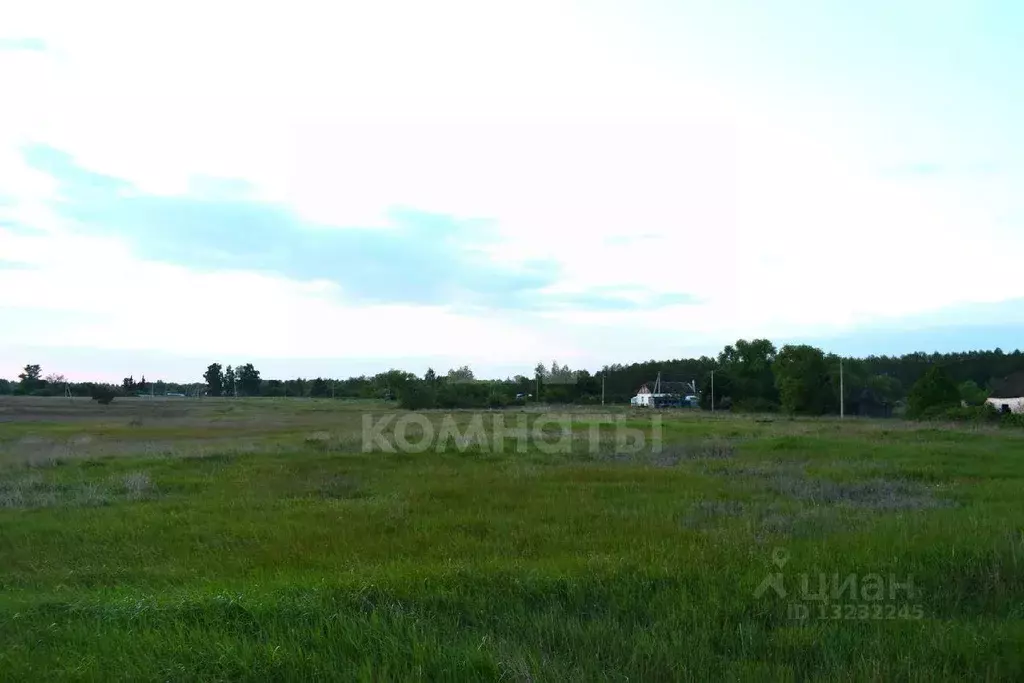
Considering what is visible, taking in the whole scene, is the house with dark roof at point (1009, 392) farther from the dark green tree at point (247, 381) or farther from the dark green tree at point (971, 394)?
the dark green tree at point (247, 381)

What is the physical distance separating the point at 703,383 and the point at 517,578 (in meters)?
92.9

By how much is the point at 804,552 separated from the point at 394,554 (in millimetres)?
4559

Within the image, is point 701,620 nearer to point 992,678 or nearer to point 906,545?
point 992,678

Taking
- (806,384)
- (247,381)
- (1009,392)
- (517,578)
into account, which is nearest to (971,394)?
(1009,392)

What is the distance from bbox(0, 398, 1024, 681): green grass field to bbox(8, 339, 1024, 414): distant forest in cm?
5297

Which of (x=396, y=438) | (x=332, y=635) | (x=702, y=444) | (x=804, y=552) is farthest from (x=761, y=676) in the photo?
(x=396, y=438)

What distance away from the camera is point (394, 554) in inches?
324

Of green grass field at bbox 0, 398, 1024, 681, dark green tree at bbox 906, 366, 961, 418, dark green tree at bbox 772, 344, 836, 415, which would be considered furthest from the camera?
dark green tree at bbox 772, 344, 836, 415

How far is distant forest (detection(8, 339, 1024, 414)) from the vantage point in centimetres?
6506

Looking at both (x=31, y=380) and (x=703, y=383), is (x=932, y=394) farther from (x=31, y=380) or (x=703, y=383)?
(x=31, y=380)

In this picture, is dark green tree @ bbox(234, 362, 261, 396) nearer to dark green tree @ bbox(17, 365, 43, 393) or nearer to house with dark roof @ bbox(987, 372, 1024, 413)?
dark green tree @ bbox(17, 365, 43, 393)

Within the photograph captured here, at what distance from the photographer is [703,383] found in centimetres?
9544

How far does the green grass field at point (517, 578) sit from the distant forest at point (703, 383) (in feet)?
174

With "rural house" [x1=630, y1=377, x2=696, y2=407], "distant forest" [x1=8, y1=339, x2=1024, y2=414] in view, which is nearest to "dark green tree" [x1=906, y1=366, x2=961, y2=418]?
"distant forest" [x1=8, y1=339, x2=1024, y2=414]
